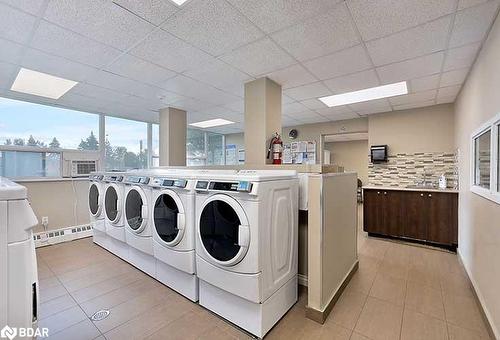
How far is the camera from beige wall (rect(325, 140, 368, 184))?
9.06m

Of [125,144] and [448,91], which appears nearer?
[448,91]

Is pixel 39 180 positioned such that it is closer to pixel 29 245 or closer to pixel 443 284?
pixel 29 245

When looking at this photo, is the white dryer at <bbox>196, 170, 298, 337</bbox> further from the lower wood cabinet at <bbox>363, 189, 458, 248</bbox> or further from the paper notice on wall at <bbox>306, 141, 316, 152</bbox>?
the lower wood cabinet at <bbox>363, 189, 458, 248</bbox>

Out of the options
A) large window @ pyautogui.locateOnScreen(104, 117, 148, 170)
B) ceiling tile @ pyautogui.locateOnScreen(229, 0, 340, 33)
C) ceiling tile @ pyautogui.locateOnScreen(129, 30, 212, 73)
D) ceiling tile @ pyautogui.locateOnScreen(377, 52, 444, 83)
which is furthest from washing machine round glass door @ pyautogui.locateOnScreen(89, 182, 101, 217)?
ceiling tile @ pyautogui.locateOnScreen(377, 52, 444, 83)

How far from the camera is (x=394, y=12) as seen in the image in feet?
5.78

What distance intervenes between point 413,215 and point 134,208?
4.22 meters

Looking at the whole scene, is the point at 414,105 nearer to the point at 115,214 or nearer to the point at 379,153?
the point at 379,153

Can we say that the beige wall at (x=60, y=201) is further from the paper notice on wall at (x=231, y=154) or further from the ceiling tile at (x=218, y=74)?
the paper notice on wall at (x=231, y=154)

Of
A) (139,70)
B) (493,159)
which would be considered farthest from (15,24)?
(493,159)

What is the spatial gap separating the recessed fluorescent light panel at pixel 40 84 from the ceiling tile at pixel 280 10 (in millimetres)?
2783

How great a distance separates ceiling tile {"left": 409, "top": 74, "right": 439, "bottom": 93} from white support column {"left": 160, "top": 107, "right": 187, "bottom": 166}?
397cm


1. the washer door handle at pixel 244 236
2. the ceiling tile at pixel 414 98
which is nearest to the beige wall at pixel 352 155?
the ceiling tile at pixel 414 98

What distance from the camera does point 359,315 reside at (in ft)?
6.40

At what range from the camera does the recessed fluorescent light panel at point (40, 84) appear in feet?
9.72
